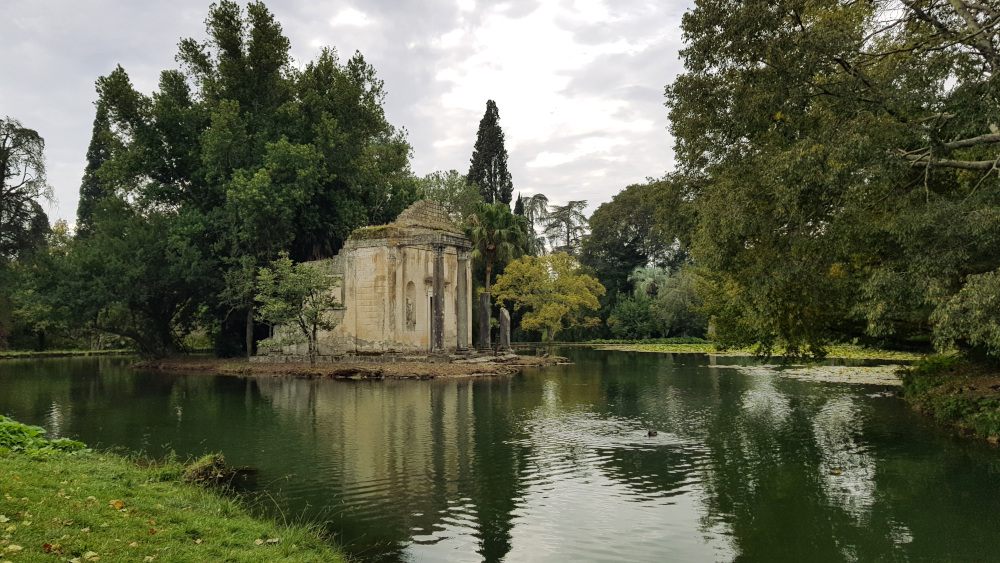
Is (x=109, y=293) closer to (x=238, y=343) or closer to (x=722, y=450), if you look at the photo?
(x=238, y=343)

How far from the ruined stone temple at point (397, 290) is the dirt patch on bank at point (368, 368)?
69.2 inches

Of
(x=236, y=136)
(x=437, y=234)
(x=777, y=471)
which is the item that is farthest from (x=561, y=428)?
(x=236, y=136)

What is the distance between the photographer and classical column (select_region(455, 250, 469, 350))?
36.2 metres

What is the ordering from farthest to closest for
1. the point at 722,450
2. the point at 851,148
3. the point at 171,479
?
the point at 722,450
the point at 851,148
the point at 171,479

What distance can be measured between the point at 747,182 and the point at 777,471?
21.3ft

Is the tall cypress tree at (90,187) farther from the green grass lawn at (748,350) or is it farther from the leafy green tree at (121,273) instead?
the green grass lawn at (748,350)

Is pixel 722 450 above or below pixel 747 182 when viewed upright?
below

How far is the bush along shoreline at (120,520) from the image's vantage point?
226 inches

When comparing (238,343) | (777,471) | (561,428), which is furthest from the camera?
(238,343)

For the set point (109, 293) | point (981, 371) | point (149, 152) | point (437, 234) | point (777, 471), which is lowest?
point (777, 471)

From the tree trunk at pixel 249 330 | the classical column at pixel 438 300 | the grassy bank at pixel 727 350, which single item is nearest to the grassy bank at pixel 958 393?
the grassy bank at pixel 727 350

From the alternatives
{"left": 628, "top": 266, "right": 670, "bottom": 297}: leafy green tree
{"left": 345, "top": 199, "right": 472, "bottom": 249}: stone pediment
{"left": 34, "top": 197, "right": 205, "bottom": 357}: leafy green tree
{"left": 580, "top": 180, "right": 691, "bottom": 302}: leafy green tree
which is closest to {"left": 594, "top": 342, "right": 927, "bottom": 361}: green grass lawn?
{"left": 628, "top": 266, "right": 670, "bottom": 297}: leafy green tree

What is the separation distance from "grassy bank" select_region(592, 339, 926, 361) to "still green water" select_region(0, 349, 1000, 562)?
48.3 ft

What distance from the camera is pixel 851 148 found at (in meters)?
12.5
